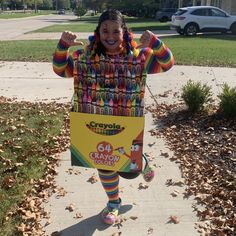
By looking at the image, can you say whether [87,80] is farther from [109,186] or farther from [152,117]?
[152,117]

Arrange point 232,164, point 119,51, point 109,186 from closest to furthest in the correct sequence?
point 119,51
point 109,186
point 232,164

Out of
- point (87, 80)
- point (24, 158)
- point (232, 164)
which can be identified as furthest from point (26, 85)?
point (87, 80)

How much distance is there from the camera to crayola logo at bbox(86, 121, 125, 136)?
3053mm

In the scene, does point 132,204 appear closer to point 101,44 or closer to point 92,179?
point 92,179

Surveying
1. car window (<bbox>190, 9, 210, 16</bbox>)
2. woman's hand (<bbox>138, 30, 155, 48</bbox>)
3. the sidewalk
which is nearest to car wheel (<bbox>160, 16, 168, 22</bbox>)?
car window (<bbox>190, 9, 210, 16</bbox>)

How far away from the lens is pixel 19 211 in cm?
362

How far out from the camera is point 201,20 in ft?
71.2

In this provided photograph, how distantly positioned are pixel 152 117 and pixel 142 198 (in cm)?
280

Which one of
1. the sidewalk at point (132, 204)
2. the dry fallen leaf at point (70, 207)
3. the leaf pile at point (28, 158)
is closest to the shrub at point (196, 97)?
the sidewalk at point (132, 204)

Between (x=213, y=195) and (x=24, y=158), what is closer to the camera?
(x=213, y=195)

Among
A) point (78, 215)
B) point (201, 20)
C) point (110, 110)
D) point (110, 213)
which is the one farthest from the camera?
point (201, 20)

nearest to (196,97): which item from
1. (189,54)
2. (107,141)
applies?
(107,141)

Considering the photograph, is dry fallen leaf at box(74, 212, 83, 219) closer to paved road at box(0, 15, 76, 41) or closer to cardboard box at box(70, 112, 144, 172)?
cardboard box at box(70, 112, 144, 172)

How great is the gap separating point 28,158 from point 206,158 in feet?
6.78
